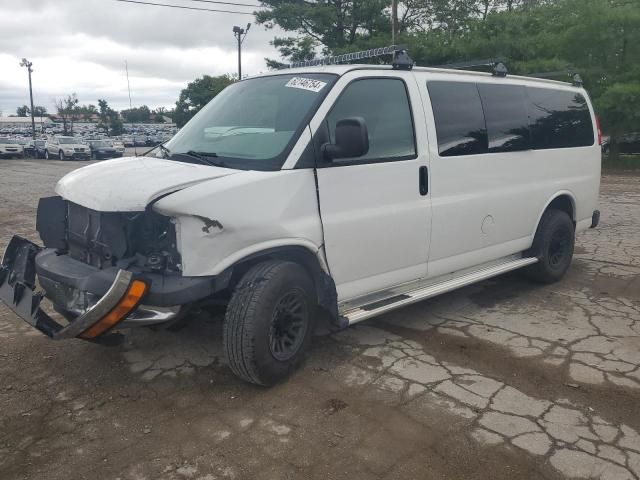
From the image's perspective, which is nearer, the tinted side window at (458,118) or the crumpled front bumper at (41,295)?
the crumpled front bumper at (41,295)

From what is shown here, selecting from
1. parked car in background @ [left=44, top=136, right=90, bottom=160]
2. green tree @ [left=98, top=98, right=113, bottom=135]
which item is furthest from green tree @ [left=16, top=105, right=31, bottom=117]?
parked car in background @ [left=44, top=136, right=90, bottom=160]

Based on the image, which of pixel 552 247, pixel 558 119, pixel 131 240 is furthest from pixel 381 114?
pixel 552 247

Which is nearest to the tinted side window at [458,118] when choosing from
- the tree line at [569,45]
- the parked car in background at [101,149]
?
the tree line at [569,45]

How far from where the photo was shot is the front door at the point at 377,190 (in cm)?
366

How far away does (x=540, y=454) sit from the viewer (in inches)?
112

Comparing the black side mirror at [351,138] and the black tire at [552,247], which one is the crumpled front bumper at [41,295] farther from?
the black tire at [552,247]

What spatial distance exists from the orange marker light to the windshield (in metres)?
0.98

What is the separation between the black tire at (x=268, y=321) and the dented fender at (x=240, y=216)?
0.62 feet

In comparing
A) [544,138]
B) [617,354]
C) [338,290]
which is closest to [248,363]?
[338,290]

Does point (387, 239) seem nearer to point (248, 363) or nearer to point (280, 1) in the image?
point (248, 363)

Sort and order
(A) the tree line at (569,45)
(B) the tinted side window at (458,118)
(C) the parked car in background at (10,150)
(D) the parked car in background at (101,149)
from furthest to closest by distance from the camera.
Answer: (C) the parked car in background at (10,150), (D) the parked car in background at (101,149), (A) the tree line at (569,45), (B) the tinted side window at (458,118)

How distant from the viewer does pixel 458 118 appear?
446 cm

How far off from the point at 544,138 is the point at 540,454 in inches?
135

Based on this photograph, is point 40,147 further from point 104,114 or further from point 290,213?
point 104,114
